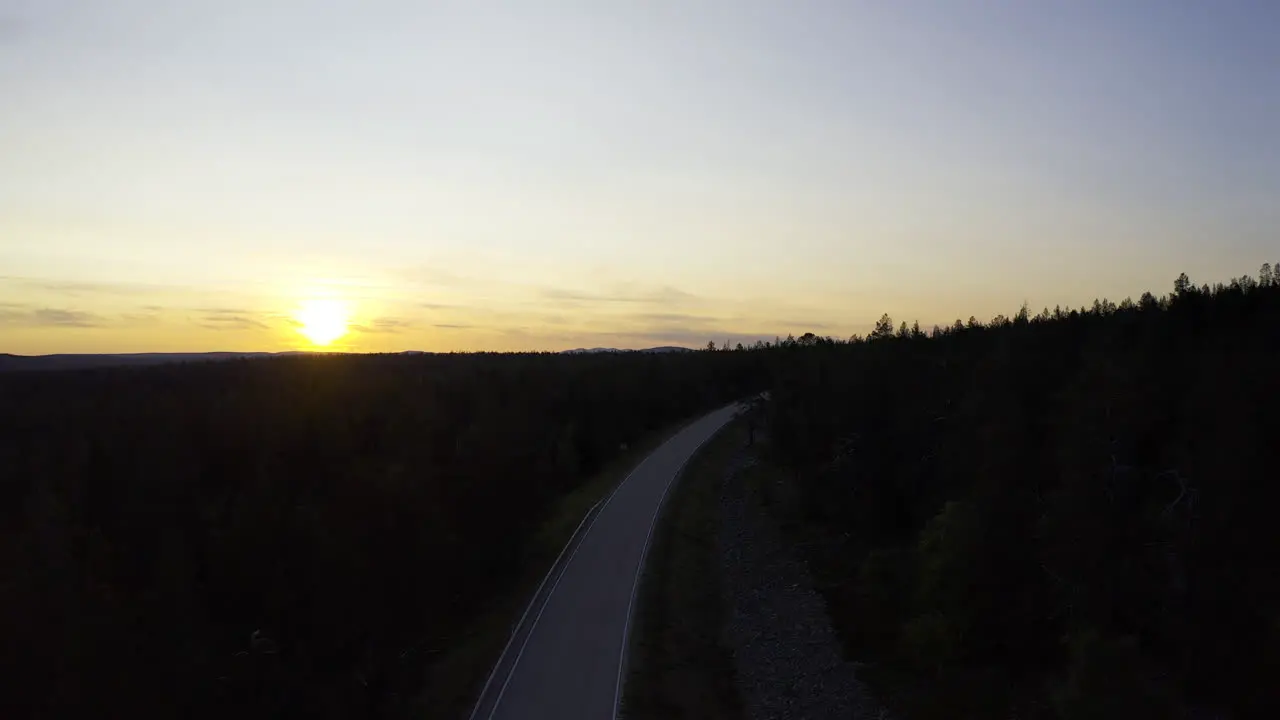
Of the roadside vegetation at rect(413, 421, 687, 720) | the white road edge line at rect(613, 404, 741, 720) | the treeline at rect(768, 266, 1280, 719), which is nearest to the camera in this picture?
the treeline at rect(768, 266, 1280, 719)

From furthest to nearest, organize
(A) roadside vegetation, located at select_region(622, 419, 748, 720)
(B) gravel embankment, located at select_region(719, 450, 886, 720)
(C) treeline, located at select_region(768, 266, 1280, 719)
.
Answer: (B) gravel embankment, located at select_region(719, 450, 886, 720)
(A) roadside vegetation, located at select_region(622, 419, 748, 720)
(C) treeline, located at select_region(768, 266, 1280, 719)

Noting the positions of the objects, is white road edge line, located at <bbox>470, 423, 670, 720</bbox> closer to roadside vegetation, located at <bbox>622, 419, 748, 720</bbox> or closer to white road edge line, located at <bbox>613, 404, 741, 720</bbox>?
white road edge line, located at <bbox>613, 404, 741, 720</bbox>

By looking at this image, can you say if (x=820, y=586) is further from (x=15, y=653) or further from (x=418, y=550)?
(x=15, y=653)

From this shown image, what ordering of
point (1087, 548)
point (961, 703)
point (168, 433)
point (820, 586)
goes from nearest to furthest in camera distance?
point (1087, 548) < point (961, 703) < point (820, 586) < point (168, 433)

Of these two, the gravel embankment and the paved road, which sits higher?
the paved road


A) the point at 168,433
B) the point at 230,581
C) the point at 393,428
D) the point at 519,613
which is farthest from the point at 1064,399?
the point at 168,433

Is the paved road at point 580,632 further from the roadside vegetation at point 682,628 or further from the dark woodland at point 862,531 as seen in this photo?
the dark woodland at point 862,531

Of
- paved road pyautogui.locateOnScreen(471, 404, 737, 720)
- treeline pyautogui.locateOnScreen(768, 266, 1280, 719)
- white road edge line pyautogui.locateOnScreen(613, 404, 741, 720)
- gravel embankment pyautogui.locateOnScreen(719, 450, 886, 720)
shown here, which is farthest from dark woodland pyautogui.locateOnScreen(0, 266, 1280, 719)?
white road edge line pyautogui.locateOnScreen(613, 404, 741, 720)
